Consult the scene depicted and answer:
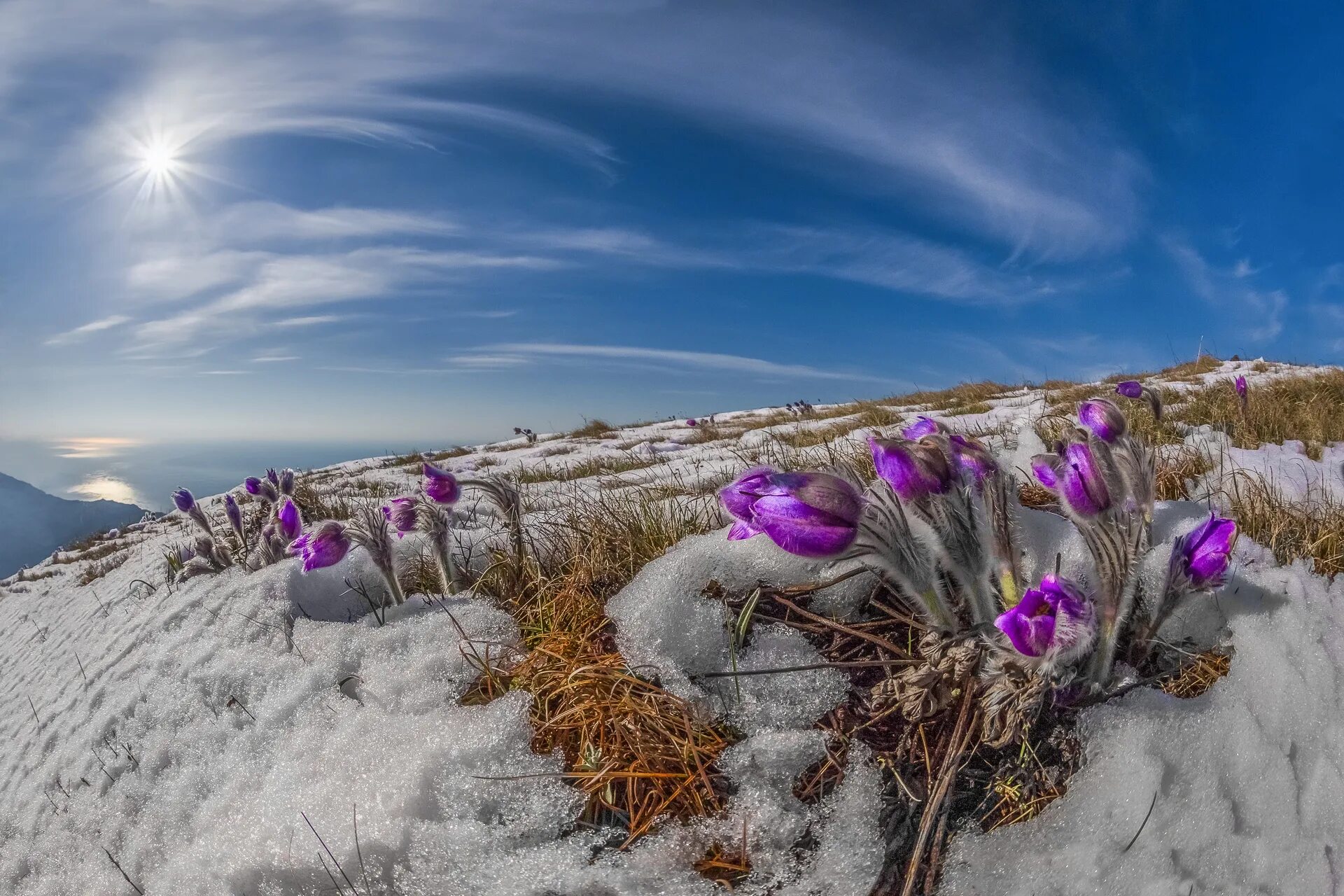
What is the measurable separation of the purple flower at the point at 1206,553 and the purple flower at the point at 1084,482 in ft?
0.69

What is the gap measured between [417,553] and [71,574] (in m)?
7.24

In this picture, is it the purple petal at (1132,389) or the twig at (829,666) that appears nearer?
the twig at (829,666)

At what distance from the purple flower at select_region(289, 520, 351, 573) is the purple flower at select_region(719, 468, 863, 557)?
1.82 m

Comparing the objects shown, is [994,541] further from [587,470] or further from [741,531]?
[587,470]

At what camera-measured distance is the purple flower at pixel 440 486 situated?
263 cm

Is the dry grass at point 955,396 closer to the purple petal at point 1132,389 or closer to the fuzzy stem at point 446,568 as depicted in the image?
the purple petal at point 1132,389

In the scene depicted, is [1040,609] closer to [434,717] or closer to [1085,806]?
[1085,806]

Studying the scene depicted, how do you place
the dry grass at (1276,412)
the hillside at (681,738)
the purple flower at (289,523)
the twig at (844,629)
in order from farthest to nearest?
1. the dry grass at (1276,412)
2. the purple flower at (289,523)
3. the twig at (844,629)
4. the hillside at (681,738)

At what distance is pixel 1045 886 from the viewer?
4.48 feet

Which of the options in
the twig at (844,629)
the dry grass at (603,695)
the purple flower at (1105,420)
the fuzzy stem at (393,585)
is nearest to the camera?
the dry grass at (603,695)

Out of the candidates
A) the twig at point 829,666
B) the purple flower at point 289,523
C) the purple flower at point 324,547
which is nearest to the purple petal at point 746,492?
the twig at point 829,666

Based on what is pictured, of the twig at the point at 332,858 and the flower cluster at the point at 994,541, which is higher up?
the flower cluster at the point at 994,541

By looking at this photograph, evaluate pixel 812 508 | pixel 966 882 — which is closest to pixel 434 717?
pixel 812 508

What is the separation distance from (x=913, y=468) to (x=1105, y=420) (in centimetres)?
80
